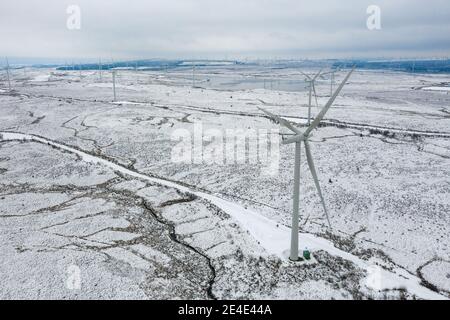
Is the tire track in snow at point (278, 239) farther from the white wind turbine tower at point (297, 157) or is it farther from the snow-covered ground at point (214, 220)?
the white wind turbine tower at point (297, 157)

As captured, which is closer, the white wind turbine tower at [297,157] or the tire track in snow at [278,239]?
the white wind turbine tower at [297,157]

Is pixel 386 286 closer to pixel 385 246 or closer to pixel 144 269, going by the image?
pixel 385 246

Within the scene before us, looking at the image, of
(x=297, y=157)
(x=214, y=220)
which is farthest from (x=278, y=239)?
(x=297, y=157)

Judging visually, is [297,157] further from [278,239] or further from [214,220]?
[214,220]

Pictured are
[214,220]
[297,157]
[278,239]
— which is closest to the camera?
[297,157]

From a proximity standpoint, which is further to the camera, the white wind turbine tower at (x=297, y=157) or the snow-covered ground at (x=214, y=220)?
the snow-covered ground at (x=214, y=220)

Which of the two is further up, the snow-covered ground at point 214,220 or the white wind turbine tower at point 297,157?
the white wind turbine tower at point 297,157

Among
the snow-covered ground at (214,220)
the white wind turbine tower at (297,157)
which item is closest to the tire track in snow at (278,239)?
the snow-covered ground at (214,220)

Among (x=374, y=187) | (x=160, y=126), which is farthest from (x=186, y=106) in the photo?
(x=374, y=187)

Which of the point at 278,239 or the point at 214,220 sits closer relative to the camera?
the point at 278,239
